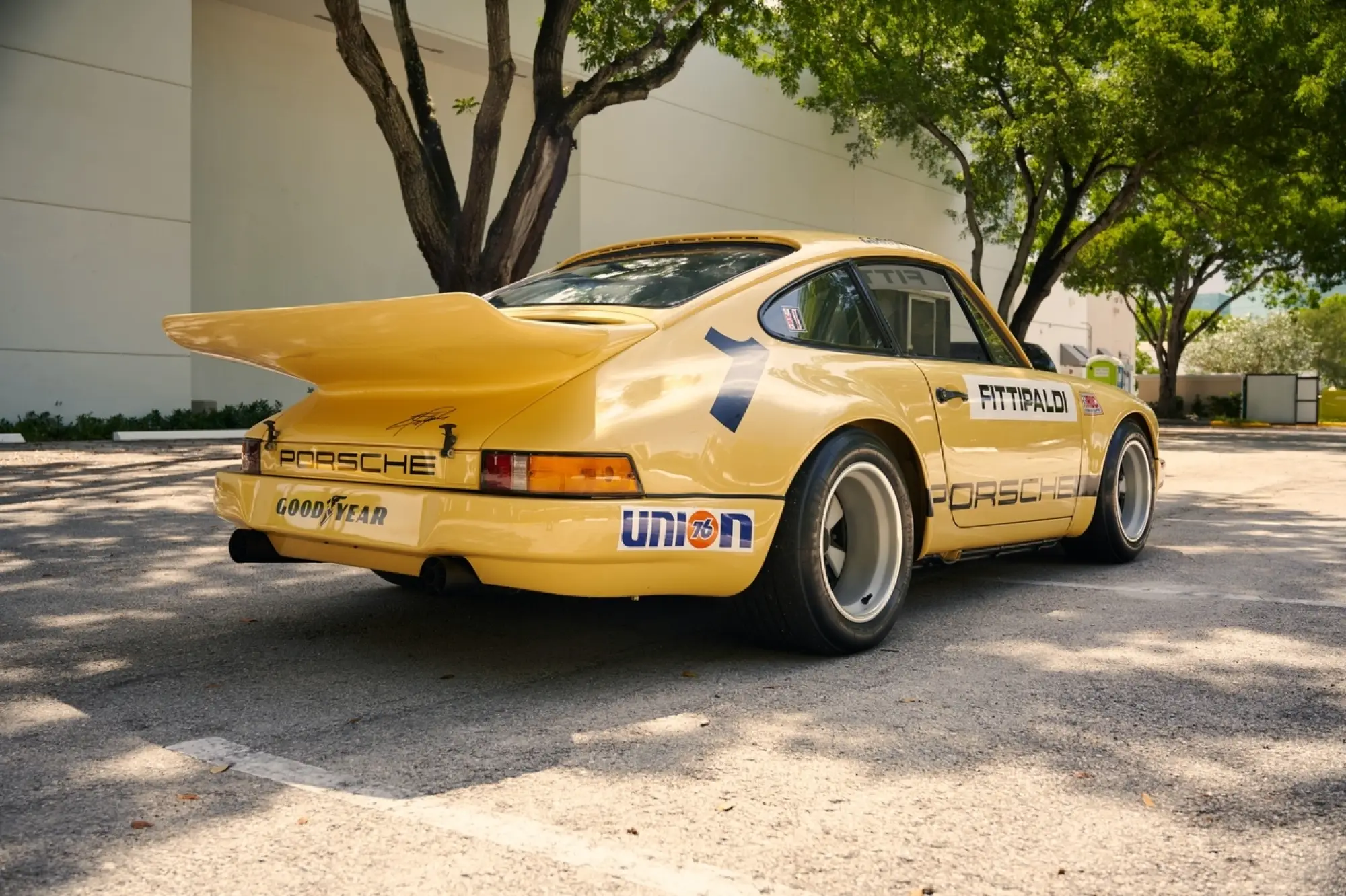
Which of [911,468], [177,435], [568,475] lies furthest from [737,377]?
[177,435]

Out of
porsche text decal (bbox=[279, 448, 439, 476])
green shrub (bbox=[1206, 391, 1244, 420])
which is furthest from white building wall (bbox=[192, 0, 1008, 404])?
green shrub (bbox=[1206, 391, 1244, 420])

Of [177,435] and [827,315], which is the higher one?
[827,315]

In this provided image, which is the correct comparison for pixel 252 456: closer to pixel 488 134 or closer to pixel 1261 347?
pixel 488 134

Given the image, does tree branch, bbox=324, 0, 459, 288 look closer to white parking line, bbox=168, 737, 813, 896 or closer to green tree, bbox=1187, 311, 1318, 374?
white parking line, bbox=168, 737, 813, 896

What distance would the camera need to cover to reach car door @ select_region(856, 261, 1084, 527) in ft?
15.4

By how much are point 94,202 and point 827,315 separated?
14.0 m

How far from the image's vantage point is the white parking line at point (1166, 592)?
17.1 feet

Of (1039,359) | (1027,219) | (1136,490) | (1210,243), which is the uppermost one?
(1210,243)

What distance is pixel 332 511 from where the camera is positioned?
153 inches

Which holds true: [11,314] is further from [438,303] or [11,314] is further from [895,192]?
[895,192]

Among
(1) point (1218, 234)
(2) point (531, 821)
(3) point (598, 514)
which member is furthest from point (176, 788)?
(1) point (1218, 234)

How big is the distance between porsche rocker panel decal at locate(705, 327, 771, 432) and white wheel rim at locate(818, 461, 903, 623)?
23.3 inches

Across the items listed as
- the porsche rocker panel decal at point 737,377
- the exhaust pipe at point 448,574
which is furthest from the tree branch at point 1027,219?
the exhaust pipe at point 448,574

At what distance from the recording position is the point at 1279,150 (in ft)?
69.6
